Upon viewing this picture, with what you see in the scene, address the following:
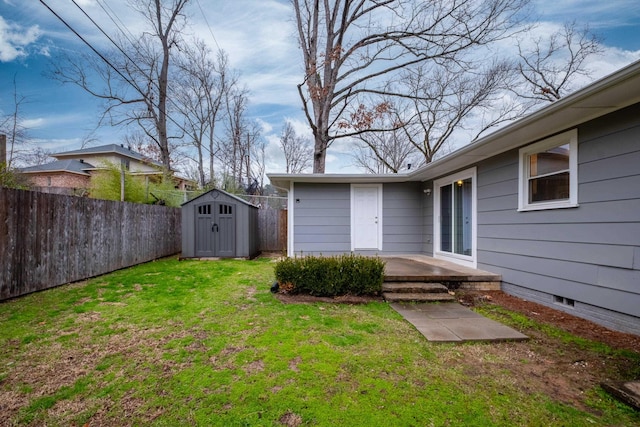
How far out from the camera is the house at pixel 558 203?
9.20ft

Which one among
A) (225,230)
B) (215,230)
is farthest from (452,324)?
(215,230)

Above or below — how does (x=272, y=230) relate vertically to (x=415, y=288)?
above

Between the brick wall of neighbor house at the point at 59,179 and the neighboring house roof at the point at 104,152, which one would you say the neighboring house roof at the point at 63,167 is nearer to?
the brick wall of neighbor house at the point at 59,179

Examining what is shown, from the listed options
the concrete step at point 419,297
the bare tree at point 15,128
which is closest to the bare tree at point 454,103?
the concrete step at point 419,297

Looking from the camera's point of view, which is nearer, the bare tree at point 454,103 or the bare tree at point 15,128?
the bare tree at point 15,128

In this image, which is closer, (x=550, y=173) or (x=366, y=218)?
(x=550, y=173)

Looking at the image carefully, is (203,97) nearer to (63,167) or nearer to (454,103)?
(63,167)

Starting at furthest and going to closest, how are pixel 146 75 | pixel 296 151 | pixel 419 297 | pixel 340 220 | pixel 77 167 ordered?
pixel 296 151 → pixel 77 167 → pixel 146 75 → pixel 340 220 → pixel 419 297

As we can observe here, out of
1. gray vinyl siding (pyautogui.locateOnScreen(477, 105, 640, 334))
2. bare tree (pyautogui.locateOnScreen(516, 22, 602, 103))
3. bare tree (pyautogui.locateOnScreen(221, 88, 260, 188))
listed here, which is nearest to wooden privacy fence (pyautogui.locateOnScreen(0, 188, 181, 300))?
gray vinyl siding (pyautogui.locateOnScreen(477, 105, 640, 334))

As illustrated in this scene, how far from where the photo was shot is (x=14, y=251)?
3.75 meters

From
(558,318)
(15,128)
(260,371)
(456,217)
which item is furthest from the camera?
(15,128)

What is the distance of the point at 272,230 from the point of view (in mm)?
9930

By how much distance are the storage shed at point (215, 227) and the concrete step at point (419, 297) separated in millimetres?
4887

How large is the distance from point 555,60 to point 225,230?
14.1 meters
